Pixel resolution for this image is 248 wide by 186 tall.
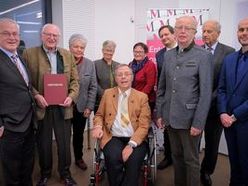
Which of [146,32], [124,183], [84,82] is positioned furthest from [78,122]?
[146,32]

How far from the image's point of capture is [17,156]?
7.58 ft

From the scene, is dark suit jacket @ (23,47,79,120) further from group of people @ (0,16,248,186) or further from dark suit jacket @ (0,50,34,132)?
dark suit jacket @ (0,50,34,132)

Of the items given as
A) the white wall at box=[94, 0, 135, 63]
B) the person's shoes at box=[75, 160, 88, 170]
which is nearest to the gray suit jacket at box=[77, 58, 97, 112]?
the person's shoes at box=[75, 160, 88, 170]

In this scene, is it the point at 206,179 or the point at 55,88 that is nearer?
the point at 55,88

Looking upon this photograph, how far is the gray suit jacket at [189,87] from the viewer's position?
221 centimetres

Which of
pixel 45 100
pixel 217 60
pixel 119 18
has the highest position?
pixel 119 18

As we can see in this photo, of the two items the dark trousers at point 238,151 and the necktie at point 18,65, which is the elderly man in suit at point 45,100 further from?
the dark trousers at point 238,151

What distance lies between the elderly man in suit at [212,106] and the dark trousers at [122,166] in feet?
2.36

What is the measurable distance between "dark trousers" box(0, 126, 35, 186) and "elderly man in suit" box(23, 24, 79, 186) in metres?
0.26

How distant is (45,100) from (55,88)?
0.14 metres

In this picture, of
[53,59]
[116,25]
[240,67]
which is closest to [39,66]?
[53,59]

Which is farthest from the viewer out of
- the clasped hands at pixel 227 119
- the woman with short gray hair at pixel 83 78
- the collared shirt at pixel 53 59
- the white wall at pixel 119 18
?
the white wall at pixel 119 18

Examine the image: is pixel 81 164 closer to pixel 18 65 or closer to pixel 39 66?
pixel 39 66

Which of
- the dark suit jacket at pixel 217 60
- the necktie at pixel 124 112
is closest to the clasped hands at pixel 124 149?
the necktie at pixel 124 112
